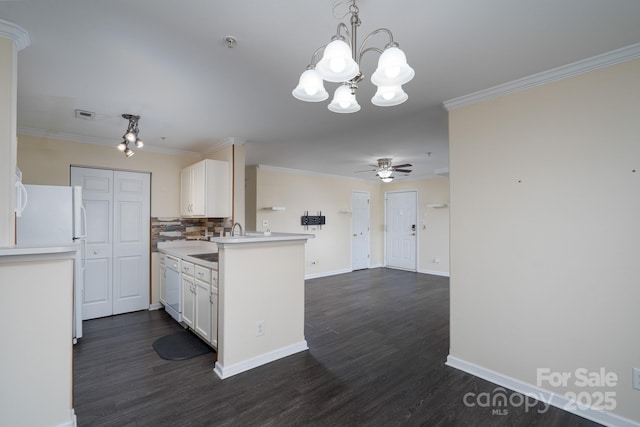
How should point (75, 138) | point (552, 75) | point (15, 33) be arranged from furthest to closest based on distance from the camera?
point (75, 138) < point (552, 75) < point (15, 33)

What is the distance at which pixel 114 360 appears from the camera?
2.84m

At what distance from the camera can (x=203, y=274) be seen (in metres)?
3.14

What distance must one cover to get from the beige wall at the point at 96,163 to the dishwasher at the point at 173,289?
990 millimetres

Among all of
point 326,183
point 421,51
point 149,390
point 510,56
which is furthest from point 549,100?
point 326,183

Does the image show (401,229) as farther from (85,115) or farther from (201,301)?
(85,115)

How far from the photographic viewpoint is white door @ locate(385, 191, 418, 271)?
7562mm

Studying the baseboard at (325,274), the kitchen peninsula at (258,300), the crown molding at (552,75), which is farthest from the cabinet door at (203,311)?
the baseboard at (325,274)

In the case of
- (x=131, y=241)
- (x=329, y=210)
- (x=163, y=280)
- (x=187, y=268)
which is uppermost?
(x=329, y=210)

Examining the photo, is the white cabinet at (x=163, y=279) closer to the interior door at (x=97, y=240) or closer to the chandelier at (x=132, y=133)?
the interior door at (x=97, y=240)

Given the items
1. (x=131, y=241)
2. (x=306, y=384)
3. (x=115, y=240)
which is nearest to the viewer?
(x=306, y=384)

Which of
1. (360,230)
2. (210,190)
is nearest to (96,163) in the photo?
(210,190)

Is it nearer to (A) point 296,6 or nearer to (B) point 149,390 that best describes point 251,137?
(A) point 296,6

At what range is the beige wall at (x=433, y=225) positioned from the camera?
22.7 feet

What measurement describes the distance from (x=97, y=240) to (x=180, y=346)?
2.08m
